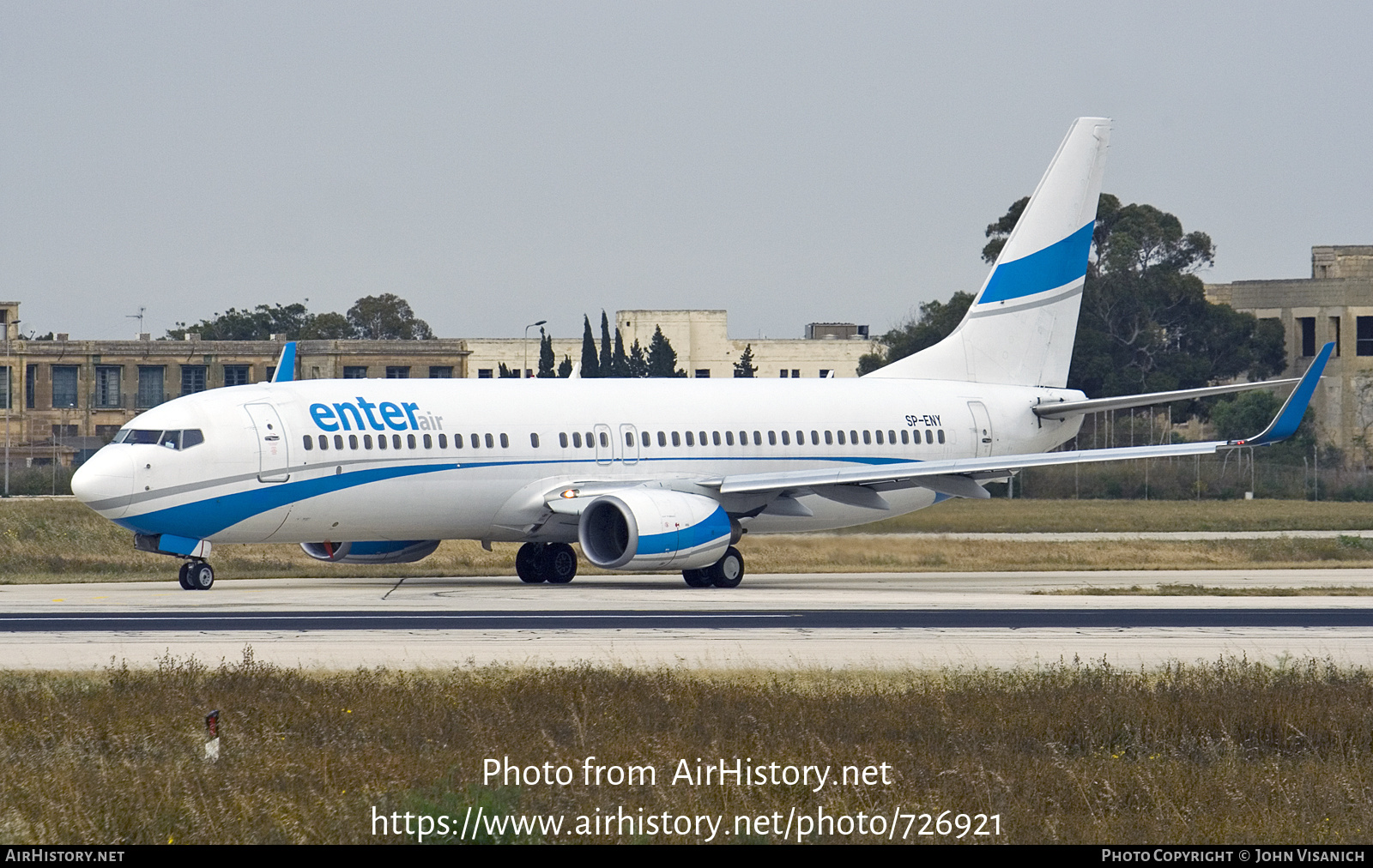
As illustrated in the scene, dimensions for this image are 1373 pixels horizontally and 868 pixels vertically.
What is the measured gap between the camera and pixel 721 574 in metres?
36.2

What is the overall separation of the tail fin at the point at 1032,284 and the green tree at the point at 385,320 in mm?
106896

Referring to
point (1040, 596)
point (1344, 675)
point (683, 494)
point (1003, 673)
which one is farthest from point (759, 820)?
point (683, 494)

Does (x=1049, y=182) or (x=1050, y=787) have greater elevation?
(x=1049, y=182)

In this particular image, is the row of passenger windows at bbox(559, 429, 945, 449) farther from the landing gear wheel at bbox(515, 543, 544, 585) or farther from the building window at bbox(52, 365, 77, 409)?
the building window at bbox(52, 365, 77, 409)

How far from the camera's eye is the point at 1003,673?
20.6 metres

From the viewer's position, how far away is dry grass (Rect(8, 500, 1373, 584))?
40.6m

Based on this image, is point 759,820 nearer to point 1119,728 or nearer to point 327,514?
point 1119,728

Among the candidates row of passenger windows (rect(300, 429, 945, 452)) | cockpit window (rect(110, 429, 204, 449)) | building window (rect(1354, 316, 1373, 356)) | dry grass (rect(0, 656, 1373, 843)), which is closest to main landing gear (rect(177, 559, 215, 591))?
cockpit window (rect(110, 429, 204, 449))

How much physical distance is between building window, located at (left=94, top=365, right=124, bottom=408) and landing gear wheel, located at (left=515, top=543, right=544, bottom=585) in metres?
82.1

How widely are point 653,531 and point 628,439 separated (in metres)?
3.62

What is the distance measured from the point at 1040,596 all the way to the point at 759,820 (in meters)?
20.5

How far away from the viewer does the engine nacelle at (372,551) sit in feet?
120

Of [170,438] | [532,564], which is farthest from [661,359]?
[170,438]

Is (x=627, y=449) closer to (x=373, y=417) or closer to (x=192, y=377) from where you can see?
(x=373, y=417)
